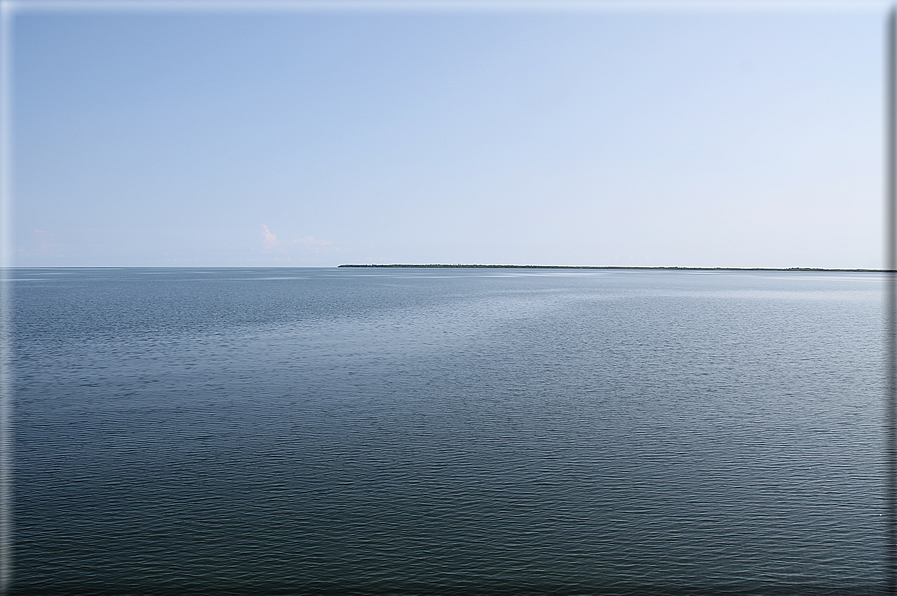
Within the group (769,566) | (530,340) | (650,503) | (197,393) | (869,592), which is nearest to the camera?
(869,592)

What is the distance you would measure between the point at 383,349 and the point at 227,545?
27.4m

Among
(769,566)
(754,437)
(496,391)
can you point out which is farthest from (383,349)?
(769,566)

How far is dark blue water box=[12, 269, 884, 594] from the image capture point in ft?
41.1

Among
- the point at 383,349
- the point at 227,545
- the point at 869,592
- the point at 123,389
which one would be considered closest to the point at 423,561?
the point at 227,545

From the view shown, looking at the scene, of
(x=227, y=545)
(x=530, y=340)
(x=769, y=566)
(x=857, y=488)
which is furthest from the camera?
(x=530, y=340)

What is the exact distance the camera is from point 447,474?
56.7ft

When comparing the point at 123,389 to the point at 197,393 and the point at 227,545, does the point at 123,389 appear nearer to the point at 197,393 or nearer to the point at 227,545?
the point at 197,393

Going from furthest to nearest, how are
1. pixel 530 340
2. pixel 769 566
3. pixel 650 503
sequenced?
1. pixel 530 340
2. pixel 650 503
3. pixel 769 566

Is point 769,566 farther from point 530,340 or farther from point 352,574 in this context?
point 530,340

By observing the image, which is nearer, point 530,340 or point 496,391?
point 496,391

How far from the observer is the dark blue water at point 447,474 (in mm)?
12516

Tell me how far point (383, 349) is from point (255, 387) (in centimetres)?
1281

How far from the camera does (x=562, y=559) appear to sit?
12.8 m

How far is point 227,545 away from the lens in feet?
44.0
